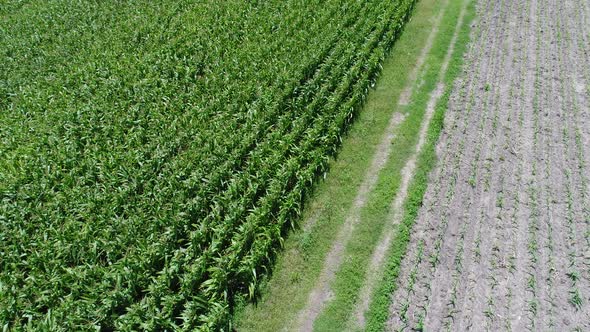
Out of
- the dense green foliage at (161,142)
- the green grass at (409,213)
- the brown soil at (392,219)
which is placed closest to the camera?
the dense green foliage at (161,142)

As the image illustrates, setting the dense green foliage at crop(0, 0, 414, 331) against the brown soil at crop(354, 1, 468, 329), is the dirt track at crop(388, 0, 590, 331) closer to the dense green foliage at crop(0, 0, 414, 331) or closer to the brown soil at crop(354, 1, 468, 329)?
the brown soil at crop(354, 1, 468, 329)

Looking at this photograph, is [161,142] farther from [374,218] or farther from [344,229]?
[374,218]

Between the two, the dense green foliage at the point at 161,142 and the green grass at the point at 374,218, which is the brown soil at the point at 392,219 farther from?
the dense green foliage at the point at 161,142

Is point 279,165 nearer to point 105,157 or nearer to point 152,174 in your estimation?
point 152,174

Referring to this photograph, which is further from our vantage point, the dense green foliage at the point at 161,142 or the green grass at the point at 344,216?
the green grass at the point at 344,216

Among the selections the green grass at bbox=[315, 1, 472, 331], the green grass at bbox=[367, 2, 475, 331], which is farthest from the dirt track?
the green grass at bbox=[315, 1, 472, 331]

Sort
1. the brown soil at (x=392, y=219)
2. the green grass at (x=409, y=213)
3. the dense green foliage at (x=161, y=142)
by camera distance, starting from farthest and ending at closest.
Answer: the brown soil at (x=392, y=219)
the green grass at (x=409, y=213)
the dense green foliage at (x=161, y=142)

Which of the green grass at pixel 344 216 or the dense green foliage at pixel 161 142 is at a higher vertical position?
the dense green foliage at pixel 161 142

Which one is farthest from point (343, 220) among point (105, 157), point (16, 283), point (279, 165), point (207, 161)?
point (16, 283)

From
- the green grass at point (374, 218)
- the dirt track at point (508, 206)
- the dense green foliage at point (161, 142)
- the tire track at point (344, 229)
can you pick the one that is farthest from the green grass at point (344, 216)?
the dirt track at point (508, 206)
